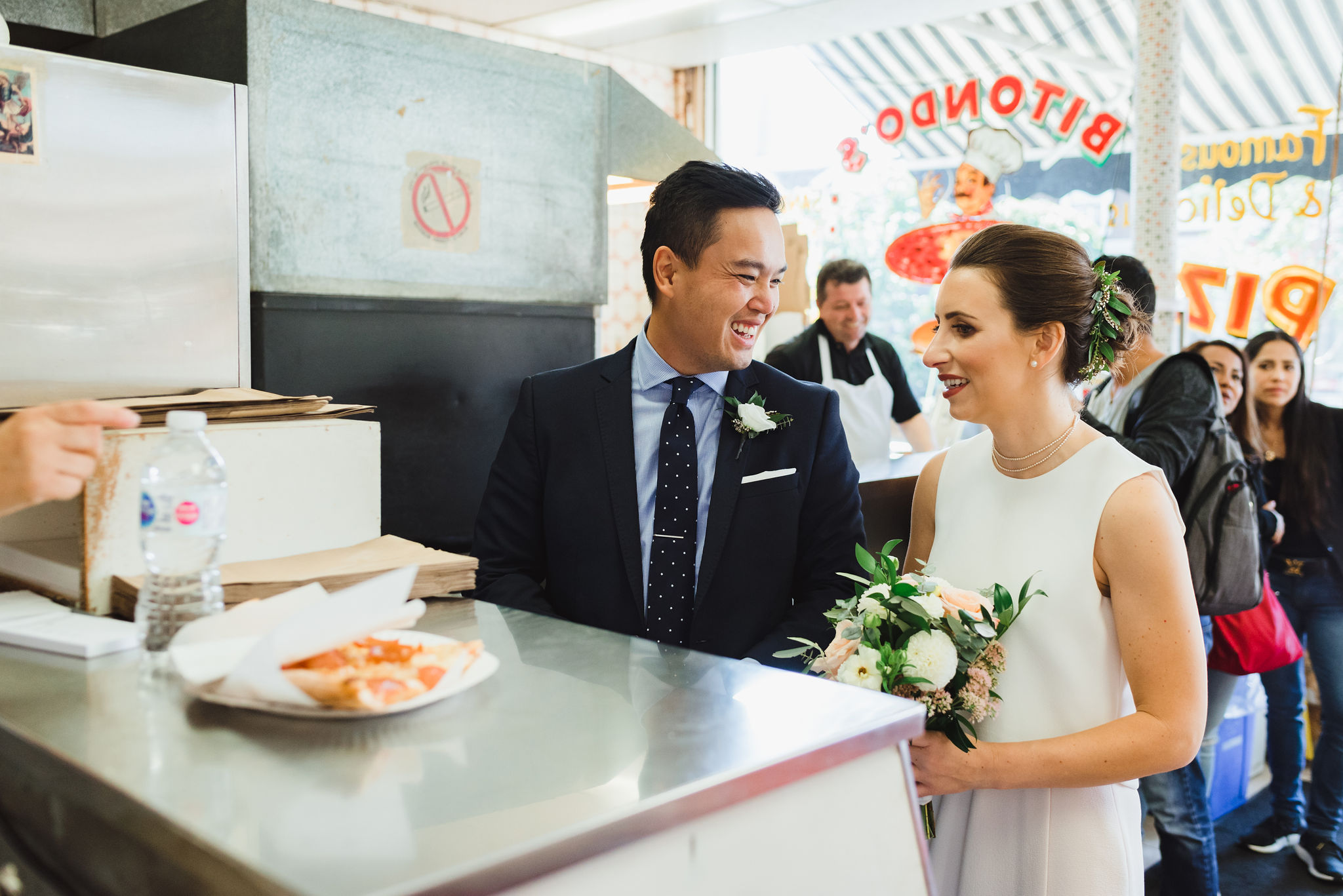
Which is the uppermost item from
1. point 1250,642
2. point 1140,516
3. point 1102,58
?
point 1102,58

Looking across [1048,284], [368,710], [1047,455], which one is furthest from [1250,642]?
[368,710]

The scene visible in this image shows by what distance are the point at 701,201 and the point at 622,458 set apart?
0.52 m

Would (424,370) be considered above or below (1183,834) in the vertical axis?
above

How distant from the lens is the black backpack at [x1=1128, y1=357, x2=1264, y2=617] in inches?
118

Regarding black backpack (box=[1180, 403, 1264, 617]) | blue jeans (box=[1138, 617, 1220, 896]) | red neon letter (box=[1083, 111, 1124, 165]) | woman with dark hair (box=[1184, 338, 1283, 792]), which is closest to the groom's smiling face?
black backpack (box=[1180, 403, 1264, 617])

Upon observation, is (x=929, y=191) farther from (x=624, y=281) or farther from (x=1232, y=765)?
(x=1232, y=765)

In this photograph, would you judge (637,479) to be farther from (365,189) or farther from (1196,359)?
(1196,359)

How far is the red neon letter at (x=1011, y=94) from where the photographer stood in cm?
626

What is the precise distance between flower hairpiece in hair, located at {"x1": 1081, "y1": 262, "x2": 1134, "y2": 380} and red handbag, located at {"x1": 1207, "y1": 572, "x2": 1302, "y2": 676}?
86.8 inches

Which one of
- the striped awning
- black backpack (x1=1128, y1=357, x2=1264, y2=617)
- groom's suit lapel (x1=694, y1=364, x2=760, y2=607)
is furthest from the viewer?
the striped awning

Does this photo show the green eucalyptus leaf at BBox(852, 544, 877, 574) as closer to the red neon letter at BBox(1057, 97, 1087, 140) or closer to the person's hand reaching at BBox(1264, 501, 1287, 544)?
the person's hand reaching at BBox(1264, 501, 1287, 544)

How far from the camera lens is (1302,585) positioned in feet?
12.8

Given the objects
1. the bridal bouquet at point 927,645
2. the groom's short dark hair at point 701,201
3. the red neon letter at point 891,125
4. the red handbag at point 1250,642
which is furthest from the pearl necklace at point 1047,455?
the red neon letter at point 891,125

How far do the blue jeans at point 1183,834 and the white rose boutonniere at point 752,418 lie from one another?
73.4 inches
